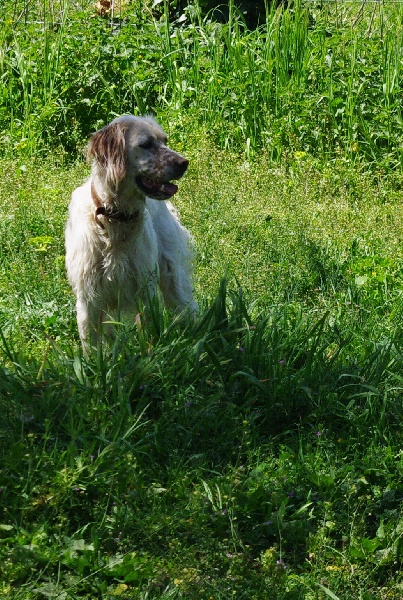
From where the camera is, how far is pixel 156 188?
16.0 feet

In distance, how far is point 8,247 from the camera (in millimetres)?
6207

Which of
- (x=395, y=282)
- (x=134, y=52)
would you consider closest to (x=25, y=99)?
(x=134, y=52)

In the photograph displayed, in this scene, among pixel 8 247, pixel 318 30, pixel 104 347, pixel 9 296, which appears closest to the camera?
pixel 104 347

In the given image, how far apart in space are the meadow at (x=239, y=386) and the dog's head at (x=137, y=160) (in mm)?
656

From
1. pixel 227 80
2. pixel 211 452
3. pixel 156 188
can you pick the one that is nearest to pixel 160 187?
pixel 156 188

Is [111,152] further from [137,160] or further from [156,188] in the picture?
[156,188]

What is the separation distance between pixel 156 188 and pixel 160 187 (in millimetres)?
22

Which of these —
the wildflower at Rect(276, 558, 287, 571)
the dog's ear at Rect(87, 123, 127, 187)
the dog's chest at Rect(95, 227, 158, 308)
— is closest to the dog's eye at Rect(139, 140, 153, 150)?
the dog's ear at Rect(87, 123, 127, 187)

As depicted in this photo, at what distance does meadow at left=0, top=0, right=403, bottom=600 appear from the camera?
3.25 m

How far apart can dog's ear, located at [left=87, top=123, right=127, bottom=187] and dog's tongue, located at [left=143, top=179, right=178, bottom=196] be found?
0.49 feet

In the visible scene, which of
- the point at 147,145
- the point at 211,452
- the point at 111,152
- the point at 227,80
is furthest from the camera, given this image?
the point at 227,80

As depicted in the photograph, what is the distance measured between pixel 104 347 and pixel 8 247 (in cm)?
216

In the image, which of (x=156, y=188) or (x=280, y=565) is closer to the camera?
(x=280, y=565)

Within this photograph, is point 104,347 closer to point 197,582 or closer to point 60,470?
point 60,470
